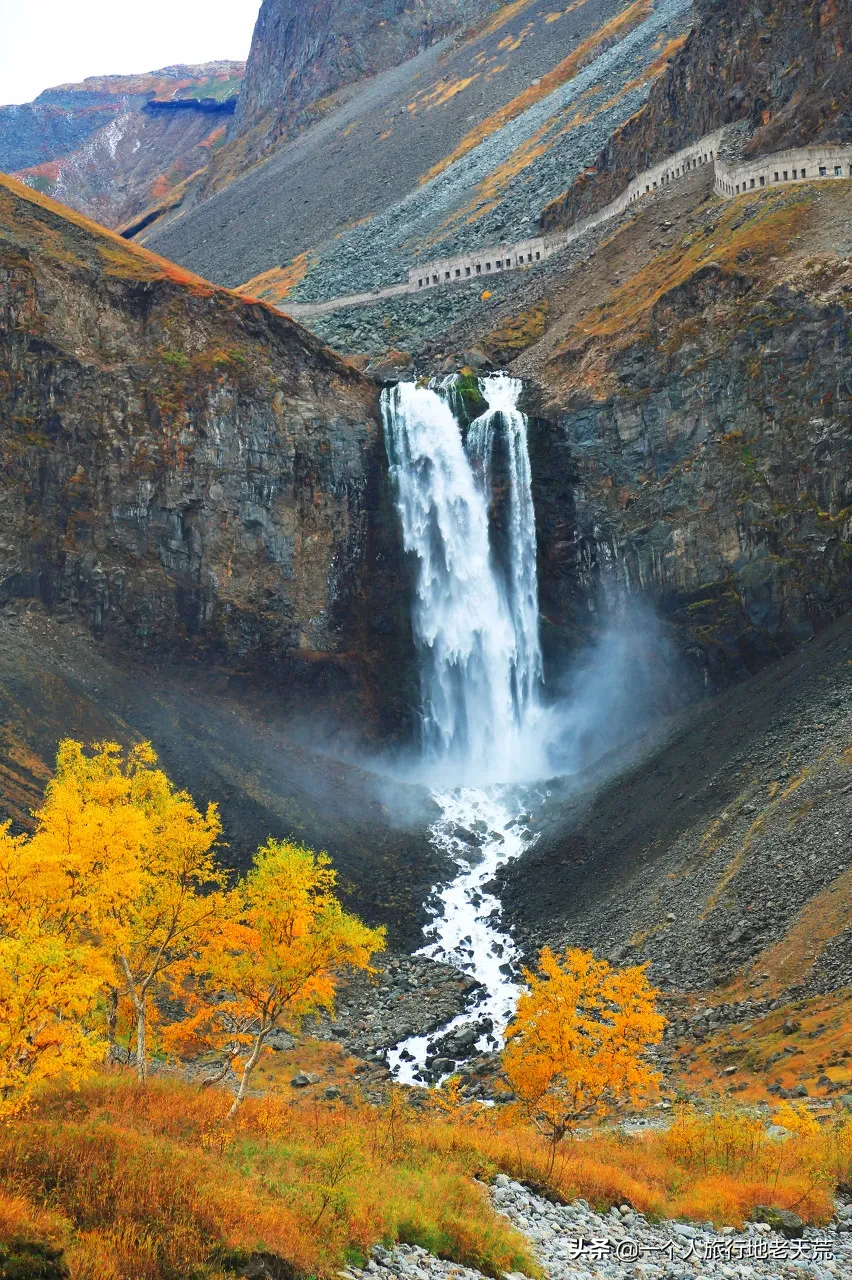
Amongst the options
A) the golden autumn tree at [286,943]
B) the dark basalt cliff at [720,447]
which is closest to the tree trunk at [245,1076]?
the golden autumn tree at [286,943]

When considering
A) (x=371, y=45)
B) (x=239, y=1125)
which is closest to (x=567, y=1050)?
(x=239, y=1125)

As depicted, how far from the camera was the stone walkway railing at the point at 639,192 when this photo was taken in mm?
67625

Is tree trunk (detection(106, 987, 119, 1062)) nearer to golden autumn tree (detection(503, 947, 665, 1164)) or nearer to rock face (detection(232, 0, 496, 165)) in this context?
golden autumn tree (detection(503, 947, 665, 1164))

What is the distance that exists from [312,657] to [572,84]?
10099 centimetres

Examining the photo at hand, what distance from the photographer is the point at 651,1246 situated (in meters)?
15.5

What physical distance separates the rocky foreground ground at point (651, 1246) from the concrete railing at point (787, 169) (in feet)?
218

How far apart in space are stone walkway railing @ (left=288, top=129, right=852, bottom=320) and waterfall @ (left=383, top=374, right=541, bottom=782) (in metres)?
24.9

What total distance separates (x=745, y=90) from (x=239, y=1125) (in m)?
83.6

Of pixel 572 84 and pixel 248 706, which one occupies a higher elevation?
pixel 572 84

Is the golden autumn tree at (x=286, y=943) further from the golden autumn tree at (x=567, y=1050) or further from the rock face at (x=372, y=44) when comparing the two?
the rock face at (x=372, y=44)

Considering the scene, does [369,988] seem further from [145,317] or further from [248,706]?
[145,317]

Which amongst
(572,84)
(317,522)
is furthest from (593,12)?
(317,522)

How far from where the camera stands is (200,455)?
60.2 metres

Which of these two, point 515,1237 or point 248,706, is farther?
point 248,706
